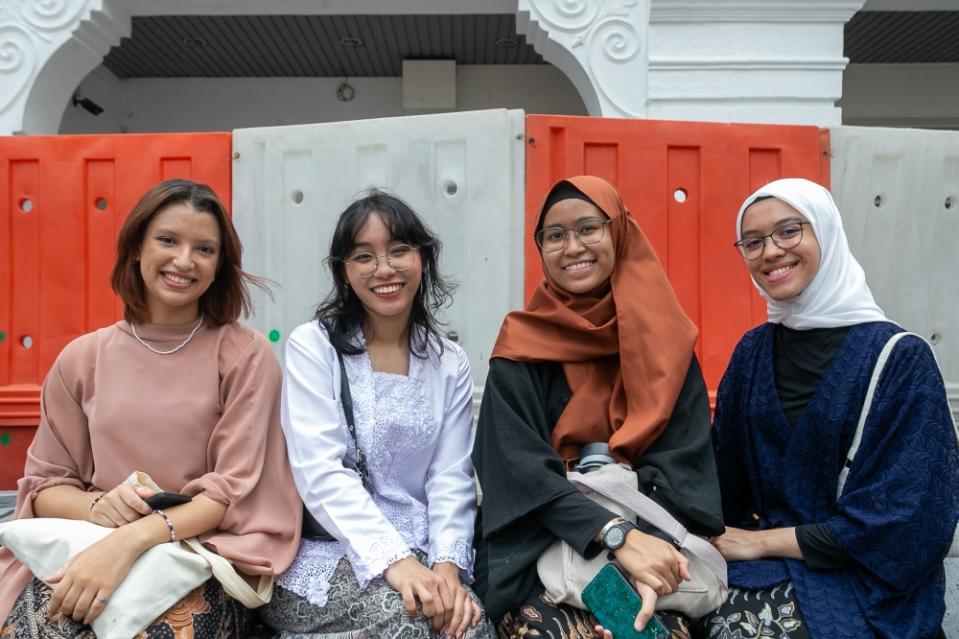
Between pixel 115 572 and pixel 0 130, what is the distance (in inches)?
186

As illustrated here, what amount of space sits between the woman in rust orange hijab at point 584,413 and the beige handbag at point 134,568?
653 millimetres

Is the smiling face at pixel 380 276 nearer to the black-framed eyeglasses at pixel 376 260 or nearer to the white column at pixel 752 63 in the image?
the black-framed eyeglasses at pixel 376 260

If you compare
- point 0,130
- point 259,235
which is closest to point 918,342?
point 259,235

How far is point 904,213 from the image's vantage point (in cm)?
376

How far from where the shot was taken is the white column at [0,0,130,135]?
539 centimetres

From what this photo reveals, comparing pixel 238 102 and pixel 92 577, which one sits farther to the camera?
pixel 238 102

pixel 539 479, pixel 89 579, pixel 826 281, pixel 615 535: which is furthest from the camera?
pixel 826 281

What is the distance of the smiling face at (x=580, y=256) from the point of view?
2141 mm

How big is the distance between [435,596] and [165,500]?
690mm

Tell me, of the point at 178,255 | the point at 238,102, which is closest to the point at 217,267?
the point at 178,255

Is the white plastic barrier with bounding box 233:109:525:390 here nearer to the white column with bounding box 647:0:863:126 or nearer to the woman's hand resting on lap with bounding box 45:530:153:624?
the woman's hand resting on lap with bounding box 45:530:153:624

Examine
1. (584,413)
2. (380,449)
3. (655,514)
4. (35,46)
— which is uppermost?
(35,46)

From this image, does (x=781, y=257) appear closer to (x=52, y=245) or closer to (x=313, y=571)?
(x=313, y=571)

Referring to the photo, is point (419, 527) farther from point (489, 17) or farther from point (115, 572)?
point (489, 17)
